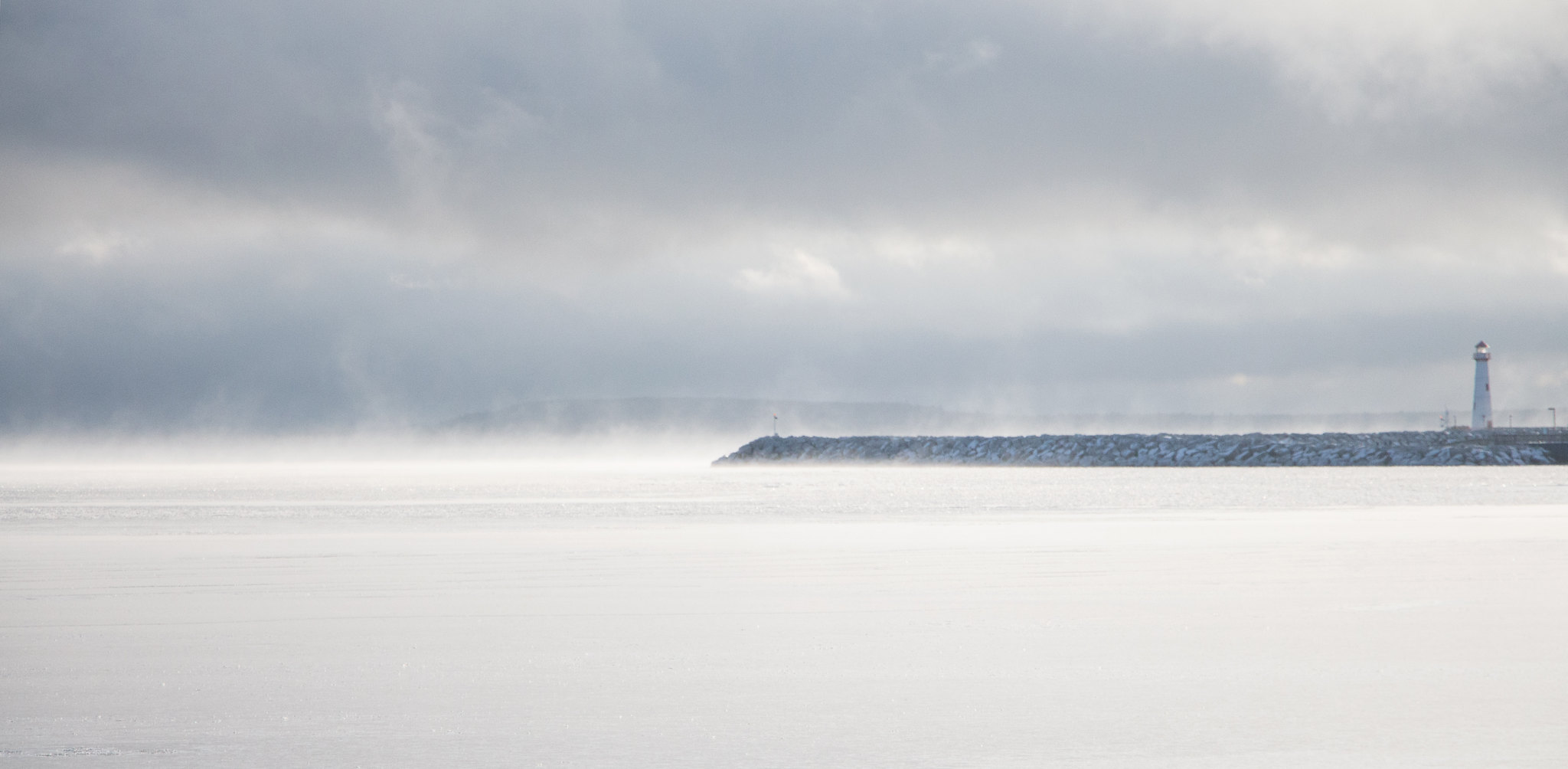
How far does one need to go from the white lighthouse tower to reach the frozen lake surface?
248 feet

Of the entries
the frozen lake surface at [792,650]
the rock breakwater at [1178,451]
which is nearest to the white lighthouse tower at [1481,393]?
the rock breakwater at [1178,451]

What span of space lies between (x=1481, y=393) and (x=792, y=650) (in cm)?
9019

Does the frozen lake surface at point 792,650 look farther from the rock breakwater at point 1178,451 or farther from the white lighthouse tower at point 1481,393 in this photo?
the white lighthouse tower at point 1481,393

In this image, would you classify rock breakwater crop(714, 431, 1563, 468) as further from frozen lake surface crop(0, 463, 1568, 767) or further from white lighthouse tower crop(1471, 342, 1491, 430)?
frozen lake surface crop(0, 463, 1568, 767)

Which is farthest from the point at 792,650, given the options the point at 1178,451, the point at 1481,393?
the point at 1481,393

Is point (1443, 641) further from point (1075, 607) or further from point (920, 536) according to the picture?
point (920, 536)

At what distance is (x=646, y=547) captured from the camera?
46.8 feet

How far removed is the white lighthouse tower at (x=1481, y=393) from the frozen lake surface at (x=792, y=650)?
7567 centimetres

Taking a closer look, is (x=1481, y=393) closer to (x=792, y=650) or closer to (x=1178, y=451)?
(x=1178, y=451)

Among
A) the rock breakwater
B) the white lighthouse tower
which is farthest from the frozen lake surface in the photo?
the white lighthouse tower

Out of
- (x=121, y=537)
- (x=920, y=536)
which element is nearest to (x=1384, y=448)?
(x=920, y=536)

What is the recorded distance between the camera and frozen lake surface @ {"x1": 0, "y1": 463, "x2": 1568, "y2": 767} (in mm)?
4832

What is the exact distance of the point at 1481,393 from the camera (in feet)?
280

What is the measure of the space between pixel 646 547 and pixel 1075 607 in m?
6.52
